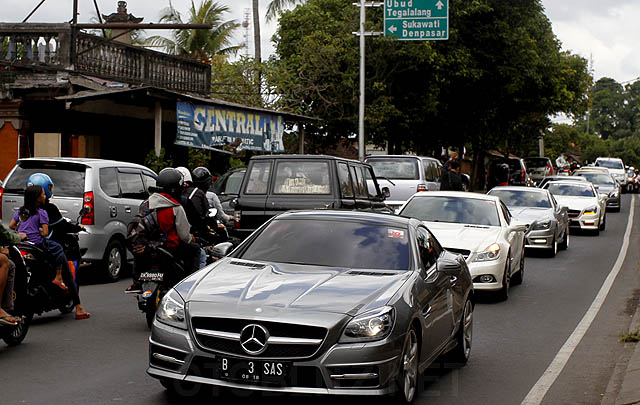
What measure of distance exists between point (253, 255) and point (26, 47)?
14.9m

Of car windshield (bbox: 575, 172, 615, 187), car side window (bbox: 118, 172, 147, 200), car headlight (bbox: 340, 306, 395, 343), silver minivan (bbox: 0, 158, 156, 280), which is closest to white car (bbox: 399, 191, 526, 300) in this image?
car side window (bbox: 118, 172, 147, 200)

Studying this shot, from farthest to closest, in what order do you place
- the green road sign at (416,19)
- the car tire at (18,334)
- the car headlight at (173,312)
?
the green road sign at (416,19) < the car tire at (18,334) < the car headlight at (173,312)

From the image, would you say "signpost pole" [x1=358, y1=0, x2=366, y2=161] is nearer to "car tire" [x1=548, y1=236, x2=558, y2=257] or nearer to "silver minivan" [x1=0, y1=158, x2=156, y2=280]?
"car tire" [x1=548, y1=236, x2=558, y2=257]

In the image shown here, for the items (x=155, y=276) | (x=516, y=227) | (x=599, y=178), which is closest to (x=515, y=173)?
(x=599, y=178)

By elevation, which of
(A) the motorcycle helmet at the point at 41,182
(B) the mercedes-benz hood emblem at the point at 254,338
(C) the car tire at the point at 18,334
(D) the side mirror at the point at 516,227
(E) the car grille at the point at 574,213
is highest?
(A) the motorcycle helmet at the point at 41,182

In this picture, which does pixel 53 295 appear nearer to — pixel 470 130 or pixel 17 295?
pixel 17 295

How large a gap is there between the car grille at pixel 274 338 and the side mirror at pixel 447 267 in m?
1.95

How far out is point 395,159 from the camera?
78.3 feet

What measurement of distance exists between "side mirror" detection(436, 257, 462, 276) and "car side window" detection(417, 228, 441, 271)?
0.26ft

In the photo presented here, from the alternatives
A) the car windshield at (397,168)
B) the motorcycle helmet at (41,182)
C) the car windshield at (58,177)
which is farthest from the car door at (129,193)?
the car windshield at (397,168)

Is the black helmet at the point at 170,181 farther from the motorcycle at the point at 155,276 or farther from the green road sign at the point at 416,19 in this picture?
the green road sign at the point at 416,19

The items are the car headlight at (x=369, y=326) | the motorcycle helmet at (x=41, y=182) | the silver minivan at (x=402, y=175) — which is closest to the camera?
the car headlight at (x=369, y=326)

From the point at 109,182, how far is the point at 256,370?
28.8ft

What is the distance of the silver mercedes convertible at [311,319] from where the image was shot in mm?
5812
